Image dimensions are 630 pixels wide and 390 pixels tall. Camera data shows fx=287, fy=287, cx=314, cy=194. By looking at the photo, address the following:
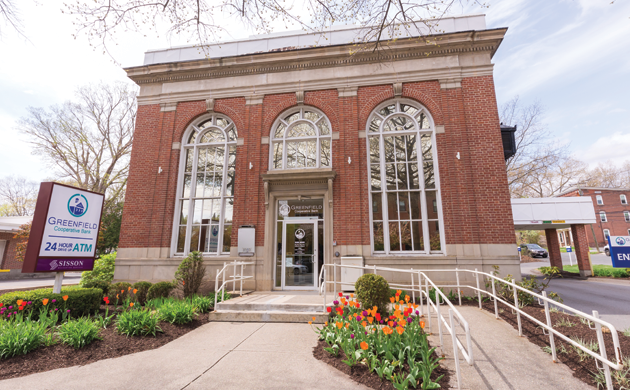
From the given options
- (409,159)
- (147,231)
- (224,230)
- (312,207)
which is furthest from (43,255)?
(409,159)

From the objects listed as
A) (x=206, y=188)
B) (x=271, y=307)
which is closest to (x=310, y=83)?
(x=206, y=188)

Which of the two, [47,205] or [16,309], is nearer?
[16,309]

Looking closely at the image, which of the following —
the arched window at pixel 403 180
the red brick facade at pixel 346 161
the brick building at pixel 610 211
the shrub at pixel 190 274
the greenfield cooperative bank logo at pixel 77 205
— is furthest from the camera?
the brick building at pixel 610 211

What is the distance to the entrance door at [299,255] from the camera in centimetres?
950

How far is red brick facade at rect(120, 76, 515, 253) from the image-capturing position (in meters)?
9.02

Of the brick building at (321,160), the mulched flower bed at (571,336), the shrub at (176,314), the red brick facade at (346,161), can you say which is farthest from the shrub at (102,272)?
the mulched flower bed at (571,336)

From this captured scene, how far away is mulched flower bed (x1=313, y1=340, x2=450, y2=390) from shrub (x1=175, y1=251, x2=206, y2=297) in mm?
4819

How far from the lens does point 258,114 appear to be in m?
10.8

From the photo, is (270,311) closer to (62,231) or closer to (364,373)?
(364,373)

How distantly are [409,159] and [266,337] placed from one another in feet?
24.0

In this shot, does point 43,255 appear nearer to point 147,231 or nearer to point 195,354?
point 147,231

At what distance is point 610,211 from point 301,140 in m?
57.2

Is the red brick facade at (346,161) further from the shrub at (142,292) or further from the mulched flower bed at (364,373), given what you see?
the mulched flower bed at (364,373)

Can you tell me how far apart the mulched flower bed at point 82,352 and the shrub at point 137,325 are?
0.09 metres
